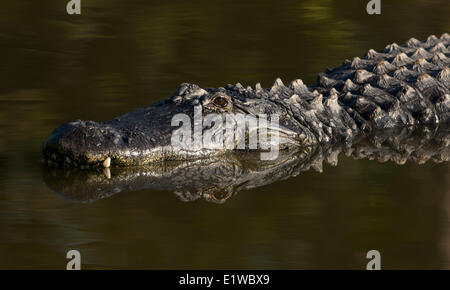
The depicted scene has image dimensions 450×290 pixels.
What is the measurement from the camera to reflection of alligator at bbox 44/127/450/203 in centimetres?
592

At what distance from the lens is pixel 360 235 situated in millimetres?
5031

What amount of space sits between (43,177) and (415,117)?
3758 millimetres

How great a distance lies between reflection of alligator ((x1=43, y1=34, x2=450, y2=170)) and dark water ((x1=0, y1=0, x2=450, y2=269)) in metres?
0.56

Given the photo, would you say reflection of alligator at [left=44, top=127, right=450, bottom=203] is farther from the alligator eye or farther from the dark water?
the alligator eye

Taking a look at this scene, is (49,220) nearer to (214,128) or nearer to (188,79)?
(214,128)

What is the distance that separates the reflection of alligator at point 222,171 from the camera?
19.4 feet

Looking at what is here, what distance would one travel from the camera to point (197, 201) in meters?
5.68

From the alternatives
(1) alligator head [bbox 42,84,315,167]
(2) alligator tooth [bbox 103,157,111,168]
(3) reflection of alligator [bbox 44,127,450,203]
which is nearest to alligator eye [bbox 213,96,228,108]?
(1) alligator head [bbox 42,84,315,167]

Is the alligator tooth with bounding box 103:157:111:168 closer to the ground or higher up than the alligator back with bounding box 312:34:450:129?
closer to the ground

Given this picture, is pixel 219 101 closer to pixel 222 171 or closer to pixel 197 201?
pixel 222 171

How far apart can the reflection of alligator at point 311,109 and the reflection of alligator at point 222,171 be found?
0.12 m

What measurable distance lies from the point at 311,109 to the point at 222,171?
1446 millimetres

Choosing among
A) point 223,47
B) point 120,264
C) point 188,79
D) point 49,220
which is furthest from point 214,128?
point 223,47

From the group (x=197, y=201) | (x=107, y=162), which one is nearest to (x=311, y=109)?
(x=107, y=162)
